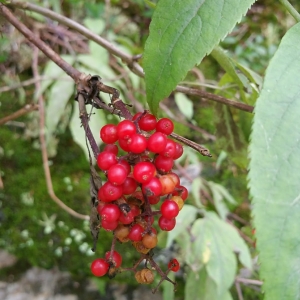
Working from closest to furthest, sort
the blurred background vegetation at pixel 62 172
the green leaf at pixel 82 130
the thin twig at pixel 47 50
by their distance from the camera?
the thin twig at pixel 47 50 → the green leaf at pixel 82 130 → the blurred background vegetation at pixel 62 172

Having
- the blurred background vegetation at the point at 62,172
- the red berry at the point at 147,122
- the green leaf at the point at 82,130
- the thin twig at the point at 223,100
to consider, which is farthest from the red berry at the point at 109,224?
the blurred background vegetation at the point at 62,172

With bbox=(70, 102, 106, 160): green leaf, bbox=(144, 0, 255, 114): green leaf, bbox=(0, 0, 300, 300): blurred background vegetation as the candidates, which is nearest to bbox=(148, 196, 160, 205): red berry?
bbox=(144, 0, 255, 114): green leaf

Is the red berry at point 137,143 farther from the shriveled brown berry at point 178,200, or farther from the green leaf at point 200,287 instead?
the green leaf at point 200,287

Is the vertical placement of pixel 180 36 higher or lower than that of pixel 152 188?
higher

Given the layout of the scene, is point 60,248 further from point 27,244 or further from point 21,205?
point 21,205

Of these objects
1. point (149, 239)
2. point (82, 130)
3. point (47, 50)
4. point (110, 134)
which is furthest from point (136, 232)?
point (82, 130)

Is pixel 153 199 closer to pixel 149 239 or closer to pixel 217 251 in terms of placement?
pixel 149 239
